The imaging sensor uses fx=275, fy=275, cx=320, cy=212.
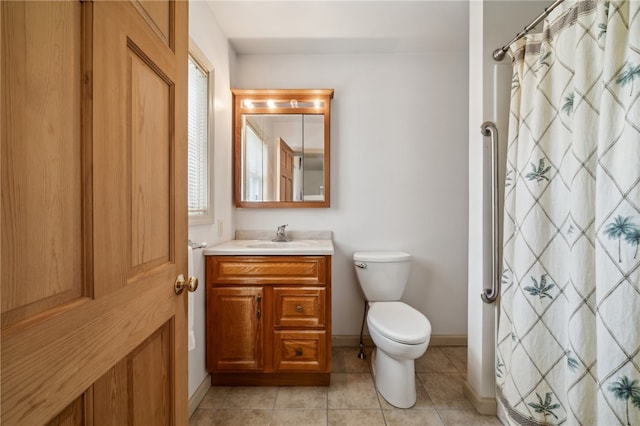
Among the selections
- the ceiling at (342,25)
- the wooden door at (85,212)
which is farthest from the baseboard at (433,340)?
the ceiling at (342,25)

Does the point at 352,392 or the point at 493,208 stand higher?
the point at 493,208

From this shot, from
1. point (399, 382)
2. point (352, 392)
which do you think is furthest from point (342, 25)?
point (352, 392)

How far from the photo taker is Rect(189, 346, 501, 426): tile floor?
151 cm

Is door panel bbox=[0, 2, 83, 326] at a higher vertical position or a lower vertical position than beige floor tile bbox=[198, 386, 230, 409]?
higher

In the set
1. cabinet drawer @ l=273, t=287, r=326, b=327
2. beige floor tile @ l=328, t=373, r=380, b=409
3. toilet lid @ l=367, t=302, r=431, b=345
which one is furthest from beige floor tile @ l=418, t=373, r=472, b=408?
cabinet drawer @ l=273, t=287, r=326, b=327

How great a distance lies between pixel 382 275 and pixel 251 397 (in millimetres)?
1184

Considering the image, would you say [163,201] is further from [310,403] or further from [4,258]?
[310,403]

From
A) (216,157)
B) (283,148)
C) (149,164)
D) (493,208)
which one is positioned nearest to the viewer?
(149,164)

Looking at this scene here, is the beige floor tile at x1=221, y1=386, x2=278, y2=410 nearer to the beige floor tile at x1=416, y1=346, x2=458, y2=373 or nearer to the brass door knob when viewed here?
the beige floor tile at x1=416, y1=346, x2=458, y2=373

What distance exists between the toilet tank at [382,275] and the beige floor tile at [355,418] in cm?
74

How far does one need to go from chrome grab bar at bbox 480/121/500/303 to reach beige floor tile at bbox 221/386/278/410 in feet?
4.55

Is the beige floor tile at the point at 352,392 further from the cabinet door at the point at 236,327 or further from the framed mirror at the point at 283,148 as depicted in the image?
the framed mirror at the point at 283,148

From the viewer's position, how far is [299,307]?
5.81 feet

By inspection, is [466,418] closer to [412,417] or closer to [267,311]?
[412,417]
